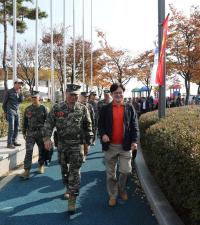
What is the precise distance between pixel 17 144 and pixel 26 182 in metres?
2.93

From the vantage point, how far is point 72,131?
5.92 m

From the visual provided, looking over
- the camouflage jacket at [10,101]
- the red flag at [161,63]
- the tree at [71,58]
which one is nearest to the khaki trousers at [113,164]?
the red flag at [161,63]

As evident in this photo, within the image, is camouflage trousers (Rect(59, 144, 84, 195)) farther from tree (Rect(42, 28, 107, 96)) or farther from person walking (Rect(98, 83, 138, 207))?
tree (Rect(42, 28, 107, 96))

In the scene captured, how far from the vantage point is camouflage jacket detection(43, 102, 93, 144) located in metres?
5.92

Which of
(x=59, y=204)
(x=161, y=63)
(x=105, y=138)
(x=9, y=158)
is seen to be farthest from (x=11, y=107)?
(x=105, y=138)

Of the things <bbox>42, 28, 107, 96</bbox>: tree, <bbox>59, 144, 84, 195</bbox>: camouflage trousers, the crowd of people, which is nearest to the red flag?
the crowd of people

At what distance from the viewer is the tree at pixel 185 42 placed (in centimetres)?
2973

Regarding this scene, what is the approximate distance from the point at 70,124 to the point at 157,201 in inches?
64.6

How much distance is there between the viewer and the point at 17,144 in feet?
34.7

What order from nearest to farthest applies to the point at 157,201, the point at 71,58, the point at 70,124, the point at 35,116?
A: the point at 157,201, the point at 70,124, the point at 35,116, the point at 71,58

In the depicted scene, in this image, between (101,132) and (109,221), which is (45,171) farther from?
(109,221)

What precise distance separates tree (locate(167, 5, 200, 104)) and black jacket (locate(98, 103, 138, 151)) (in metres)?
24.5

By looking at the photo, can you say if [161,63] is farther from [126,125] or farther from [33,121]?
[126,125]

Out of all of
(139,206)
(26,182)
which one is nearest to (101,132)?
(139,206)
